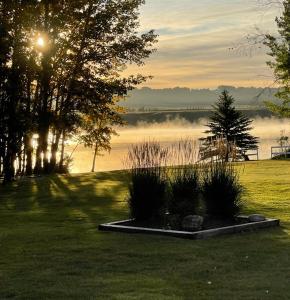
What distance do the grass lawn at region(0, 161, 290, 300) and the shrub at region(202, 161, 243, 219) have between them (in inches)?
39.8

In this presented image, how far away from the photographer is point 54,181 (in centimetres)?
2644

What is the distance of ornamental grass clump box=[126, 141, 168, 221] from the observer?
1279 centimetres

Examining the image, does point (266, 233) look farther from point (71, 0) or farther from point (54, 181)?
point (71, 0)

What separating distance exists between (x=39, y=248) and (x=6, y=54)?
17681 mm

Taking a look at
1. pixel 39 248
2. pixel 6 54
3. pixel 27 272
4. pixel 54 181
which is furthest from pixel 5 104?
pixel 27 272

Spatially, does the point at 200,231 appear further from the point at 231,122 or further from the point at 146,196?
the point at 231,122

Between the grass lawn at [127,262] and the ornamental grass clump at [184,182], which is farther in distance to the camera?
the ornamental grass clump at [184,182]

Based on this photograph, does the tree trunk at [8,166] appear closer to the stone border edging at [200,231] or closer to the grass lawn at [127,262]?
the grass lawn at [127,262]

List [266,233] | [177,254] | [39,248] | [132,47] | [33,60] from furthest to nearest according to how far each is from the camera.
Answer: [132,47] → [33,60] → [266,233] → [39,248] → [177,254]

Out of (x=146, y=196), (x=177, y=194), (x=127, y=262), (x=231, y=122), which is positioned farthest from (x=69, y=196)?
(x=231, y=122)

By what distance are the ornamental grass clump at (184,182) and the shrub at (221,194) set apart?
235 millimetres

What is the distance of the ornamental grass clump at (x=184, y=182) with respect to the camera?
502 inches

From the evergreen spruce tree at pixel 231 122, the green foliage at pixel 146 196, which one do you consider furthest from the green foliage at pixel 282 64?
the green foliage at pixel 146 196

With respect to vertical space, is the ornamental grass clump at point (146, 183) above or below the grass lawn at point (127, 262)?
above
